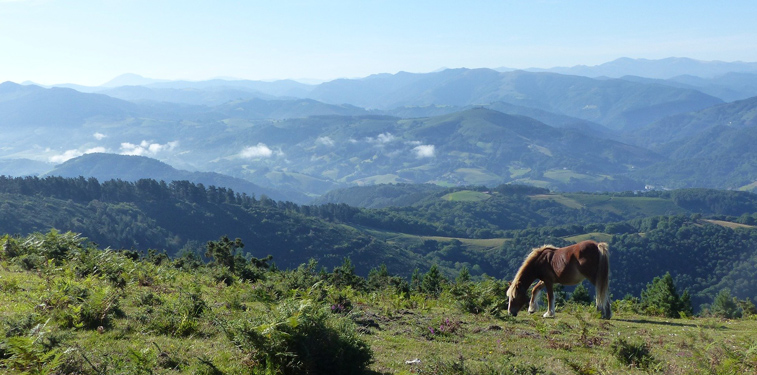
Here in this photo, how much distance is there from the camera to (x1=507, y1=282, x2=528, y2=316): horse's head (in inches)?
580

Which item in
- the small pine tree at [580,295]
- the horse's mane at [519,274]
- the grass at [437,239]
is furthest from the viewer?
the grass at [437,239]

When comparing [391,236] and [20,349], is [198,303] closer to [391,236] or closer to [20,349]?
[20,349]

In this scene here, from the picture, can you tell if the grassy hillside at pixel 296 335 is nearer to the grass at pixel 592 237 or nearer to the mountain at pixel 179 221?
the mountain at pixel 179 221

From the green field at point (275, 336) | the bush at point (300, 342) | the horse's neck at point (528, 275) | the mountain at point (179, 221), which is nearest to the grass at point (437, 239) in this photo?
the mountain at point (179, 221)

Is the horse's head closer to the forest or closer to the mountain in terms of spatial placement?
the forest

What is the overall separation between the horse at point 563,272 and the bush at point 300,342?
802 cm

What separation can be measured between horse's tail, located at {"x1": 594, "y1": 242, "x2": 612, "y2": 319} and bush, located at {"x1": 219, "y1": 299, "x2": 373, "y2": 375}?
9.32 m

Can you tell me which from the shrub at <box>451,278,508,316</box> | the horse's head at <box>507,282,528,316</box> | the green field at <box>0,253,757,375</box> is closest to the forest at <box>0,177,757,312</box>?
the shrub at <box>451,278,508,316</box>

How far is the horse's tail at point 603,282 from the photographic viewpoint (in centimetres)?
1450

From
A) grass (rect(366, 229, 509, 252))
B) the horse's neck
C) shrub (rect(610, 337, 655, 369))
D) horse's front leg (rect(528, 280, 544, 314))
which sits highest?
shrub (rect(610, 337, 655, 369))

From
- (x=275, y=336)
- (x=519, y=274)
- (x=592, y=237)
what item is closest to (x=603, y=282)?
(x=519, y=274)

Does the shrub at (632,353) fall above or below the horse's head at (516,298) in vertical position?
above

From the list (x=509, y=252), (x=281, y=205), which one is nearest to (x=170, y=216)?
(x=281, y=205)

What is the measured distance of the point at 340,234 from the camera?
6373 inches
